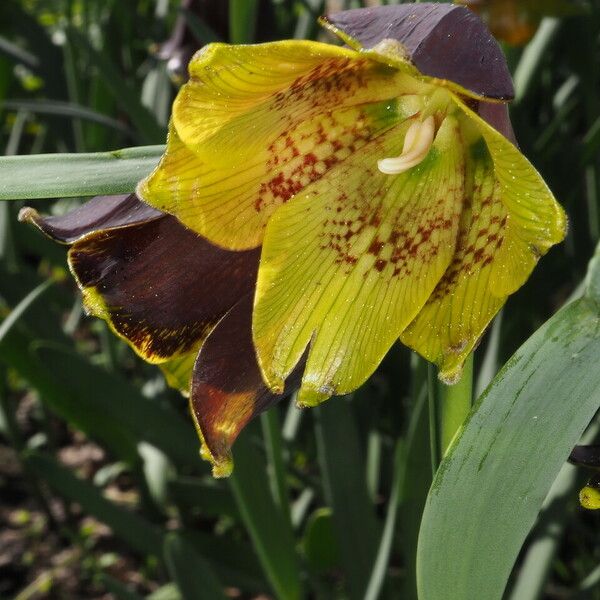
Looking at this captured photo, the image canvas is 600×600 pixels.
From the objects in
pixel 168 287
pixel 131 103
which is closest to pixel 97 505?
pixel 131 103

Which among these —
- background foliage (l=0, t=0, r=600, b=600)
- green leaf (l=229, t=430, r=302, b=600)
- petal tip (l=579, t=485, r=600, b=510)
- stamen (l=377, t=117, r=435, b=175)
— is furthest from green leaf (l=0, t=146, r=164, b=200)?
green leaf (l=229, t=430, r=302, b=600)

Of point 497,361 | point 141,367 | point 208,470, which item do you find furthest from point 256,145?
point 141,367

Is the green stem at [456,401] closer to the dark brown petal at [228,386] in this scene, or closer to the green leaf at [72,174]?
the dark brown petal at [228,386]

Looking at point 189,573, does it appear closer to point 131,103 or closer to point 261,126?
point 131,103

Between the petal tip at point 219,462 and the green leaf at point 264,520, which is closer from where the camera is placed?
the petal tip at point 219,462

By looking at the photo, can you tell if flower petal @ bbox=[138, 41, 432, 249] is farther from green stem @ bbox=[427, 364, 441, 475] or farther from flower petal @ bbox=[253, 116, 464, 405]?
green stem @ bbox=[427, 364, 441, 475]

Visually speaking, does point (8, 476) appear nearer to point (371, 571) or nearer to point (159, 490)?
point (159, 490)

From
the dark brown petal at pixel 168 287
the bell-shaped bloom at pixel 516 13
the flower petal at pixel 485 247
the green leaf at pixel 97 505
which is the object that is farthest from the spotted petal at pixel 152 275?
the green leaf at pixel 97 505
